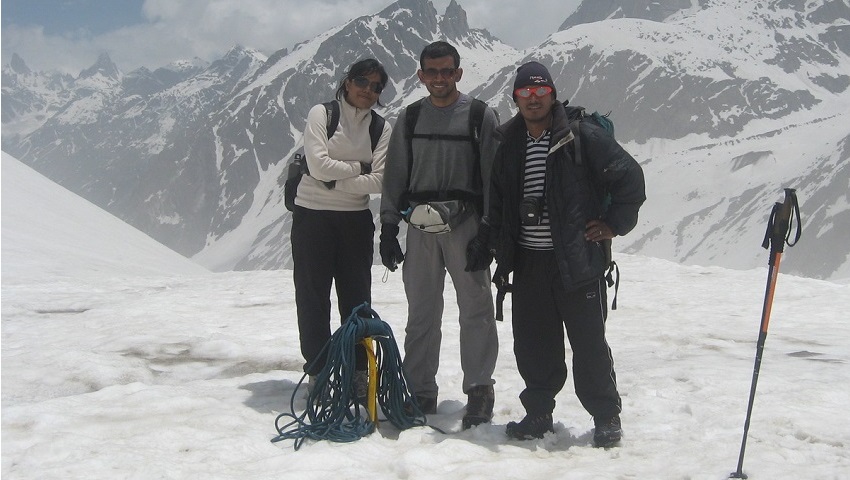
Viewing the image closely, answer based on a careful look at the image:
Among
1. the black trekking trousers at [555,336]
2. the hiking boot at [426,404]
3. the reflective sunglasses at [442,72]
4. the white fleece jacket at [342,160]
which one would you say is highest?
the reflective sunglasses at [442,72]

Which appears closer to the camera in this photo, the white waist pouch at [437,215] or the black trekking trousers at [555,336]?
the black trekking trousers at [555,336]

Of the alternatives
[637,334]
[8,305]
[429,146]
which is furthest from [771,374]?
[8,305]

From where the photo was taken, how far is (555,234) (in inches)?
191

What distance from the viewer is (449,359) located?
24.8 feet

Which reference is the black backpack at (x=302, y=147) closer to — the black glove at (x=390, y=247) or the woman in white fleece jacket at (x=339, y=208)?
the woman in white fleece jacket at (x=339, y=208)

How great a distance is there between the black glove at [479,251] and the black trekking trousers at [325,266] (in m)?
0.92

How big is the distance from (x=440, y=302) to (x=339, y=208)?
1.06 meters

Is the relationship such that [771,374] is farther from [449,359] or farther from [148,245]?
[148,245]

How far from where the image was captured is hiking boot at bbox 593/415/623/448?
4.84m

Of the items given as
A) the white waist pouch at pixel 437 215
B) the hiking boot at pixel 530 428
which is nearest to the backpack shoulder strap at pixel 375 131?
the white waist pouch at pixel 437 215

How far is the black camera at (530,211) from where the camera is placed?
4.86 meters

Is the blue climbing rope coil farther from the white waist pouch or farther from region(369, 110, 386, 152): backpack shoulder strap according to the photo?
region(369, 110, 386, 152): backpack shoulder strap

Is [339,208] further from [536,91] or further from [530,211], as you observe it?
[536,91]

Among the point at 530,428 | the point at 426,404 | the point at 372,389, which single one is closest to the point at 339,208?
the point at 372,389
